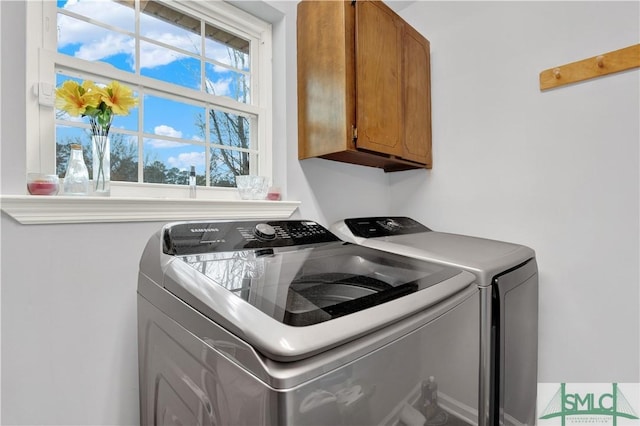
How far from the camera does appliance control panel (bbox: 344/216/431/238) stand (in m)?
1.61

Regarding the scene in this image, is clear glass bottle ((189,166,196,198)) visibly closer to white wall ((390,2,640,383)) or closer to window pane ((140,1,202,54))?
window pane ((140,1,202,54))

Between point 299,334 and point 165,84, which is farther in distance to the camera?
point 165,84

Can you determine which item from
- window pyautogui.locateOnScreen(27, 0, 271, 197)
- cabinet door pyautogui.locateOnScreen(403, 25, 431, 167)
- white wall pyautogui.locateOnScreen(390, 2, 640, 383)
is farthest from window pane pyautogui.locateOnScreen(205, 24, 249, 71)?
A: white wall pyautogui.locateOnScreen(390, 2, 640, 383)

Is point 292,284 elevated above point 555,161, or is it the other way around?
point 555,161

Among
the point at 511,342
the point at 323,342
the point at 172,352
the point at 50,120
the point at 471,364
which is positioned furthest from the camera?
the point at 511,342

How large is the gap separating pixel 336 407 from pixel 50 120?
1.30 meters

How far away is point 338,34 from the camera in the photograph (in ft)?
4.84

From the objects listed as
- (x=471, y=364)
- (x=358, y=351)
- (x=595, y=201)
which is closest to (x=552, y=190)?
(x=595, y=201)

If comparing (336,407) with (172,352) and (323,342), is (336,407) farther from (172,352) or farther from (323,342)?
(172,352)

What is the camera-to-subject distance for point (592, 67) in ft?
4.69

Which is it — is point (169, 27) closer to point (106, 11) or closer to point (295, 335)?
point (106, 11)

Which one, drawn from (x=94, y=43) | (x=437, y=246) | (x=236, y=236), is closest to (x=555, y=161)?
(x=437, y=246)

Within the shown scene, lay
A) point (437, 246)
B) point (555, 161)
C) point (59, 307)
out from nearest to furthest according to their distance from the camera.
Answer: point (59, 307)
point (437, 246)
point (555, 161)

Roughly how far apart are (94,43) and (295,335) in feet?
4.62
